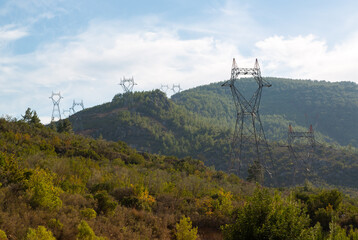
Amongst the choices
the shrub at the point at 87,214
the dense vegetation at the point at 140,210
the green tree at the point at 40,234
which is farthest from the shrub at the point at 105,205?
the green tree at the point at 40,234

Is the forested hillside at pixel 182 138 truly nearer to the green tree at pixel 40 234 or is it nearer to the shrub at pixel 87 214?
the shrub at pixel 87 214

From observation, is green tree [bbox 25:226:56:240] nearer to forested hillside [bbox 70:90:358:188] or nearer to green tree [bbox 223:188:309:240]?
green tree [bbox 223:188:309:240]

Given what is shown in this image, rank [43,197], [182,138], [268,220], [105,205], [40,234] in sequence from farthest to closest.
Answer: [182,138] → [105,205] → [43,197] → [40,234] → [268,220]

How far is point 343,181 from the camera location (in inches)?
2968

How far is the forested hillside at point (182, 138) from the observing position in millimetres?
80688

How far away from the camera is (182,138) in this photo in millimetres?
118562

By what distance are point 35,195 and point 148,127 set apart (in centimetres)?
10886

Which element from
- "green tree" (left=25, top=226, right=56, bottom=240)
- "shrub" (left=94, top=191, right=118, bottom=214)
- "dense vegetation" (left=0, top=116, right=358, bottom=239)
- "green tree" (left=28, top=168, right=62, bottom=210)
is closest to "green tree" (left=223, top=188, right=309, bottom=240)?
"dense vegetation" (left=0, top=116, right=358, bottom=239)

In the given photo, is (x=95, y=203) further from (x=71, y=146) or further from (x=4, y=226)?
(x=71, y=146)

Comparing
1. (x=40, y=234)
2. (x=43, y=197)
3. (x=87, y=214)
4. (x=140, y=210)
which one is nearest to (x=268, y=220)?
(x=40, y=234)

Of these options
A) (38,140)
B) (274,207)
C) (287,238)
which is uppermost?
(38,140)

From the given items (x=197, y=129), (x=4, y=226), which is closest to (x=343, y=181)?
(x=197, y=129)

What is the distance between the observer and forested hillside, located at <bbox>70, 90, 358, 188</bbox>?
265 ft

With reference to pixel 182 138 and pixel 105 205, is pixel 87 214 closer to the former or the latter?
pixel 105 205
